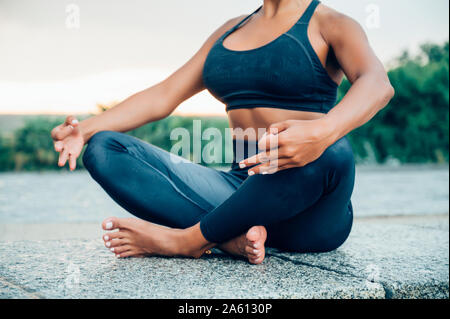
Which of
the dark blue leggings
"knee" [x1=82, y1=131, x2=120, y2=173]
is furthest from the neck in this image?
"knee" [x1=82, y1=131, x2=120, y2=173]

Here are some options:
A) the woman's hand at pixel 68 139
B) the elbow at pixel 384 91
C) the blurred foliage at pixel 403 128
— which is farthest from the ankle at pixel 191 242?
the blurred foliage at pixel 403 128

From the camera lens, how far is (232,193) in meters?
1.59

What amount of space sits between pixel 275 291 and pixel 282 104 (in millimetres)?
652

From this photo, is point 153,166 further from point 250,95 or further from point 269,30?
point 269,30

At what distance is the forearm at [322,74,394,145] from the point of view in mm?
1323

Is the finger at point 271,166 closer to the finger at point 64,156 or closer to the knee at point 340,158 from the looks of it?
the knee at point 340,158

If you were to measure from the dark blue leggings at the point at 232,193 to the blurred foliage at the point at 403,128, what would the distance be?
6020 millimetres

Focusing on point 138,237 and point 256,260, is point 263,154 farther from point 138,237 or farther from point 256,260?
point 138,237

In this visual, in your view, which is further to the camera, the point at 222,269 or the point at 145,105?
the point at 145,105

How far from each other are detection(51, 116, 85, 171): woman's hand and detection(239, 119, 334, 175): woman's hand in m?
0.74

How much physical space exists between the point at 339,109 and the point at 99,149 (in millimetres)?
825

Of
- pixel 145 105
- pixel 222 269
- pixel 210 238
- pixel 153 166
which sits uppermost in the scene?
pixel 145 105

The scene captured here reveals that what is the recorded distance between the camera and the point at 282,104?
163cm
